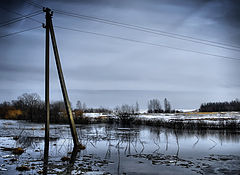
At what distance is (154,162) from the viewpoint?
7.64 meters

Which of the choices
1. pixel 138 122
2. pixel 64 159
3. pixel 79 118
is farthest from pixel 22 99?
pixel 64 159

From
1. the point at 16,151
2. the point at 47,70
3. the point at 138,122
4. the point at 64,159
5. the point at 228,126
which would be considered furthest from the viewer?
the point at 138,122

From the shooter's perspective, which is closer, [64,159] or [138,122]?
[64,159]

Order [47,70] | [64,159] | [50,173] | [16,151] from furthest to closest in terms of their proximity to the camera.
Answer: [47,70], [16,151], [64,159], [50,173]

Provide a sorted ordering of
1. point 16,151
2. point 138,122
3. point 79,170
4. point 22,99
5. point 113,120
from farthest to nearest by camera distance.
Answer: point 22,99
point 113,120
point 138,122
point 16,151
point 79,170

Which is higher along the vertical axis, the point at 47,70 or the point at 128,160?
the point at 47,70

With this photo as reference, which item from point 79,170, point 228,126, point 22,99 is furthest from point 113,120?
point 22,99

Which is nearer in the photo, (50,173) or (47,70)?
(50,173)

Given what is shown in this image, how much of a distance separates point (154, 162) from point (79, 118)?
29320 millimetres

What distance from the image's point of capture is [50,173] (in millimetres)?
5691

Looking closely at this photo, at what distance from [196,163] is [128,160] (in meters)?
2.48

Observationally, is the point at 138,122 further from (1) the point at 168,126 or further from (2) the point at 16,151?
(2) the point at 16,151

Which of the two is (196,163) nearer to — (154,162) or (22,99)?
(154,162)

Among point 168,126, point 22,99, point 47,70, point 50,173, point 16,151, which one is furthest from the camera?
point 22,99
